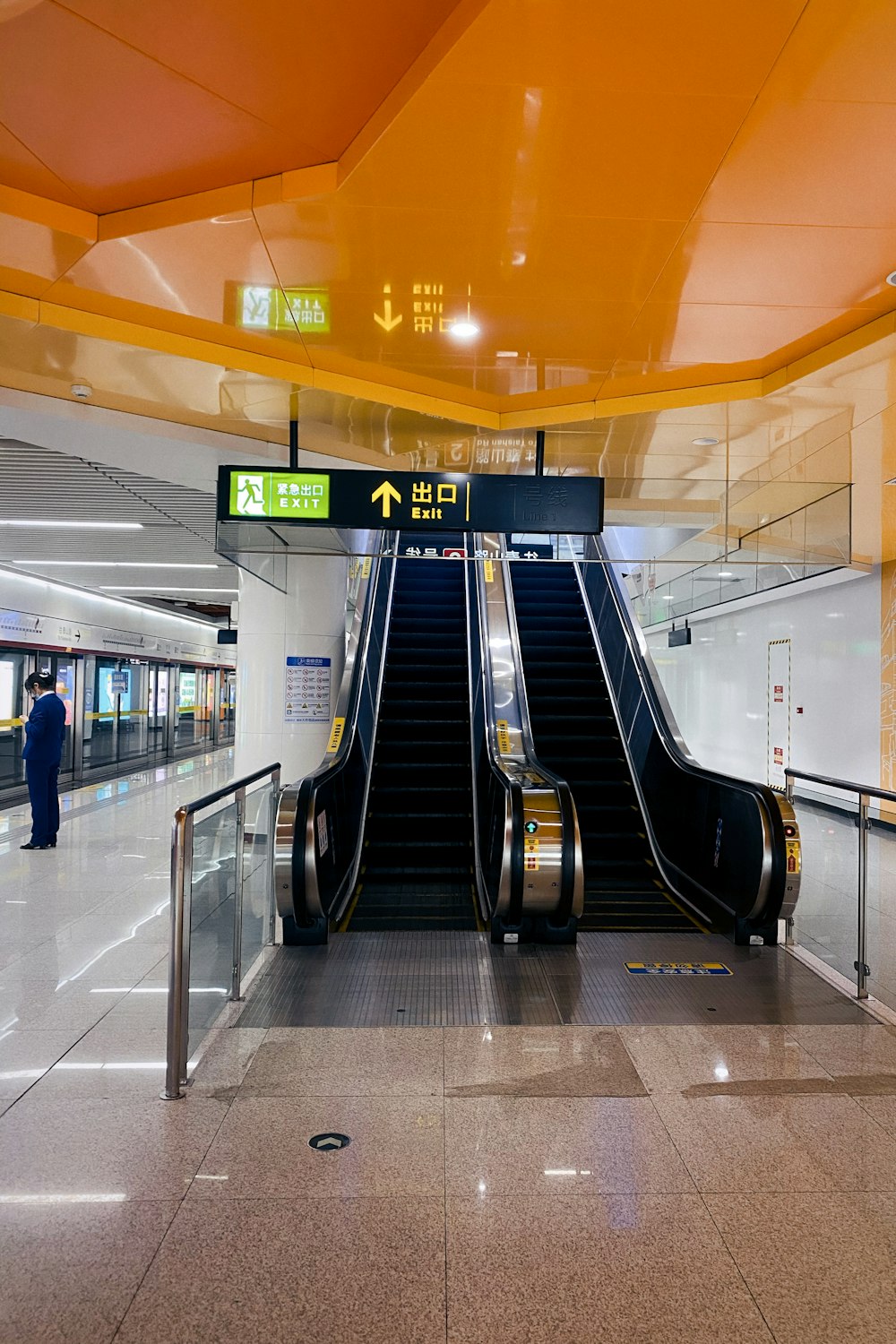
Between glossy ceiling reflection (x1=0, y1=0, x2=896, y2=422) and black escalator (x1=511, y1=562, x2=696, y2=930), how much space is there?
12.0ft

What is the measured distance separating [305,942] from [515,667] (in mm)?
4085

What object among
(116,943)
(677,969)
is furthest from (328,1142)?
(116,943)

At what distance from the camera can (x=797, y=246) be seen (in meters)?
3.62

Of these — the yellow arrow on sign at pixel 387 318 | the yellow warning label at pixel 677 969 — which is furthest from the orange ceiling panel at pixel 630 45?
the yellow warning label at pixel 677 969

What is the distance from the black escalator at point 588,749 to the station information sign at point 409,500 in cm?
277

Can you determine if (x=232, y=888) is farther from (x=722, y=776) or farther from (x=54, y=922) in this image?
(x=722, y=776)

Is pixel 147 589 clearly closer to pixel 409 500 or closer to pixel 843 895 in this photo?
pixel 409 500

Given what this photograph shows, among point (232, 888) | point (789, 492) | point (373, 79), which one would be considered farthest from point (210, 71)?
point (789, 492)

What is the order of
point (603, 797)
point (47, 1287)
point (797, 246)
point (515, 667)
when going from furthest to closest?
point (515, 667) < point (603, 797) < point (797, 246) < point (47, 1287)

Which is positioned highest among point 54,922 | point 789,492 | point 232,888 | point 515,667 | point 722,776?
point 789,492

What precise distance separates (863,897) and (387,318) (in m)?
4.06

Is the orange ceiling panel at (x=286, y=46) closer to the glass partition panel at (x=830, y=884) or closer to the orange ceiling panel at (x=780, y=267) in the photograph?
the orange ceiling panel at (x=780, y=267)

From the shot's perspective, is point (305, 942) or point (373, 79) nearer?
point (373, 79)

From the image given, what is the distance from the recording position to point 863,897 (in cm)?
462
